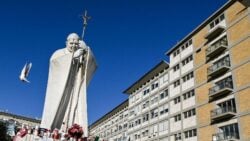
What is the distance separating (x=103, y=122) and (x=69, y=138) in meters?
82.3

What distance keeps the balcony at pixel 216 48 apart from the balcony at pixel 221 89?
4.44 m

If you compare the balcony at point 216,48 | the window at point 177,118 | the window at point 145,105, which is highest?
the balcony at point 216,48

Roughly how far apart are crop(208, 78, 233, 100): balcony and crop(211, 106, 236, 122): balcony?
1.83 metres

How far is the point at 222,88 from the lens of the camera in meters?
40.0

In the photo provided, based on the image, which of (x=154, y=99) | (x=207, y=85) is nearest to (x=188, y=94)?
(x=207, y=85)

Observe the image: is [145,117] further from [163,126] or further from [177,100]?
A: [177,100]

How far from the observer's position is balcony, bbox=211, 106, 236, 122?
123 ft

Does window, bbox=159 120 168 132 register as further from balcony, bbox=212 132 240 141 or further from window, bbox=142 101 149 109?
balcony, bbox=212 132 240 141

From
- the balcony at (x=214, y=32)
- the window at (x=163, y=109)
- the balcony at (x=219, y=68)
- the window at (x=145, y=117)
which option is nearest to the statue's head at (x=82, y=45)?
the balcony at (x=219, y=68)

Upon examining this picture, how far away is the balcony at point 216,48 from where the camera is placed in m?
41.9

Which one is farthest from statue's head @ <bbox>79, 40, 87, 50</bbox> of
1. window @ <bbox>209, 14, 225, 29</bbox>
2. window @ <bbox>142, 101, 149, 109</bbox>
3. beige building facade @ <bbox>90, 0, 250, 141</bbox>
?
window @ <bbox>142, 101, 149, 109</bbox>

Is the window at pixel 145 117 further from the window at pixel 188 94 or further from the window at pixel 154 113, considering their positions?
the window at pixel 188 94

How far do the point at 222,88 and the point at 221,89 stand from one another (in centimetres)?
61

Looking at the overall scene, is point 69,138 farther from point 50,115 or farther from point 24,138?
point 50,115
